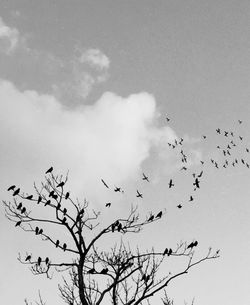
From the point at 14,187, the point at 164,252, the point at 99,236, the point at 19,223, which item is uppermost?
the point at 14,187

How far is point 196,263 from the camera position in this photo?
29.6 ft

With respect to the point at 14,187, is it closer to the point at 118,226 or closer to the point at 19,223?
the point at 19,223

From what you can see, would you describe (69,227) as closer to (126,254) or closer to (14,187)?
(14,187)

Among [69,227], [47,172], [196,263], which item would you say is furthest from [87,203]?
[196,263]

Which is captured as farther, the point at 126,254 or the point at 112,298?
the point at 126,254

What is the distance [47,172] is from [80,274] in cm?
286

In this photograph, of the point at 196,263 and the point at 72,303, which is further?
the point at 72,303

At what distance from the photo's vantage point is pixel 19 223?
902 cm

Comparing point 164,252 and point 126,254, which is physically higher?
point 126,254

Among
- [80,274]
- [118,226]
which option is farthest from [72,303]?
[118,226]

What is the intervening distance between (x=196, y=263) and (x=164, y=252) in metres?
0.91

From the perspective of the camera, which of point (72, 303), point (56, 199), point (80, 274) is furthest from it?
point (72, 303)

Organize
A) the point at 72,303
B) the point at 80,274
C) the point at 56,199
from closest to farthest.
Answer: the point at 80,274 < the point at 56,199 < the point at 72,303

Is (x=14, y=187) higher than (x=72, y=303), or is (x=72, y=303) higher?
(x=14, y=187)
